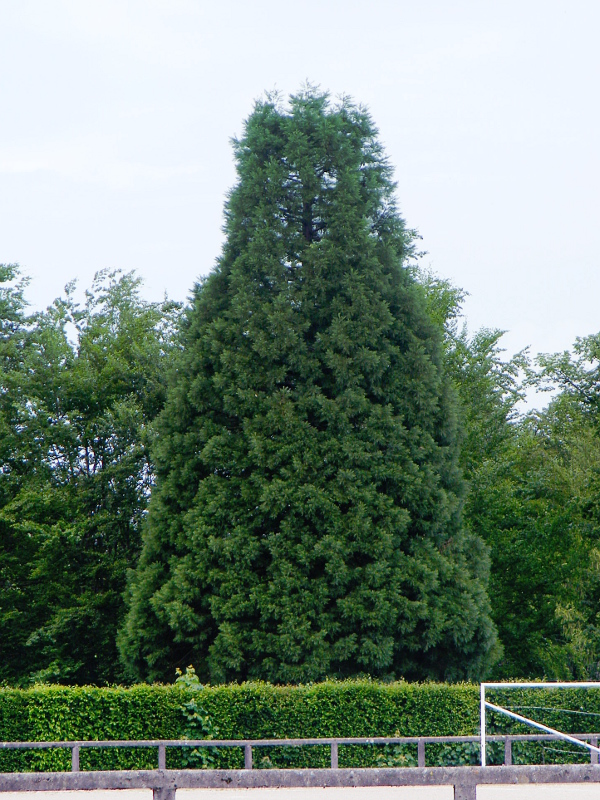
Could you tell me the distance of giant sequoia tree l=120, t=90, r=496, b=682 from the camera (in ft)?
63.4

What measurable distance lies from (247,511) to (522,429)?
1780cm

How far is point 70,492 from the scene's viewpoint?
26.3m

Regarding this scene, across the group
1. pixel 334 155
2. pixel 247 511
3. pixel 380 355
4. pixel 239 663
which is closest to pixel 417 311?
pixel 380 355

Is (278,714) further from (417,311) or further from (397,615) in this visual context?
(417,311)

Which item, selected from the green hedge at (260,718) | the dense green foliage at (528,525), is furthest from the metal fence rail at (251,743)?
the dense green foliage at (528,525)

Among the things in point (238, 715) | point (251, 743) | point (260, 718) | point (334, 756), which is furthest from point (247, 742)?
point (260, 718)

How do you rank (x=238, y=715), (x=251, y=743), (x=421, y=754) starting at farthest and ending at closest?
1. (x=238, y=715)
2. (x=421, y=754)
3. (x=251, y=743)

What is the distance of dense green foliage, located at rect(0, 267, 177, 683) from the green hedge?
7.71 m

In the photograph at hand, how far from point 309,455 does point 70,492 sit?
362 inches

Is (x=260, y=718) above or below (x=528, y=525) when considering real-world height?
below

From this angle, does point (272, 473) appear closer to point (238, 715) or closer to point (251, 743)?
point (238, 715)

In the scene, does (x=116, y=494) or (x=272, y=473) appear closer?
(x=272, y=473)

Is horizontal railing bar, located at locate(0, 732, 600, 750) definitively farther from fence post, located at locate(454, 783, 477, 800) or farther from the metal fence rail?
fence post, located at locate(454, 783, 477, 800)

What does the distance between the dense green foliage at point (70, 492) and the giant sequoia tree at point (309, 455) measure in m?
4.43
